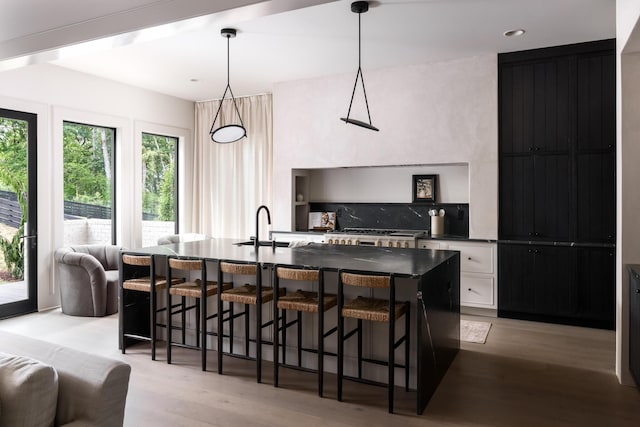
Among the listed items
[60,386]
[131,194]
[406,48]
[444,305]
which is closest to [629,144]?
[444,305]

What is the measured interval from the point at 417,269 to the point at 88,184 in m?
4.71

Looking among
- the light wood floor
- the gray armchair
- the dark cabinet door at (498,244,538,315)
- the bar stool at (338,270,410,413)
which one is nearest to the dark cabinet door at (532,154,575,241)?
the dark cabinet door at (498,244,538,315)

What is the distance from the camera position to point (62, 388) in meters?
1.55

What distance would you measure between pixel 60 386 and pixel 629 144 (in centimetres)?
362

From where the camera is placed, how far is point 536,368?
11.7 ft

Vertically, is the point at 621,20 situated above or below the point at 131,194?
above

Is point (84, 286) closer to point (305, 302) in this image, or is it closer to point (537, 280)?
point (305, 302)

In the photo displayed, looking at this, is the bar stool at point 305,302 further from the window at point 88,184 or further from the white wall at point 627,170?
the window at point 88,184

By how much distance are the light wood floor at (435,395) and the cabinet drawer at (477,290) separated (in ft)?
3.07

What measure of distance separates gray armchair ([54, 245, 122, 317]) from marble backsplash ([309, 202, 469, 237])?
2904 mm

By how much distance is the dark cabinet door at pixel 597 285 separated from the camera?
4.55 metres

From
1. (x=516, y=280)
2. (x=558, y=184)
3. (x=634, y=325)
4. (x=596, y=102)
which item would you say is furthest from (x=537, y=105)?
(x=634, y=325)

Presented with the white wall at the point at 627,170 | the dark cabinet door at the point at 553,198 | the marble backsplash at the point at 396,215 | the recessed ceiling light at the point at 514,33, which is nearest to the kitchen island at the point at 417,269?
the white wall at the point at 627,170

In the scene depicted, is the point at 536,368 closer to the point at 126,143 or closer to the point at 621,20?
the point at 621,20
